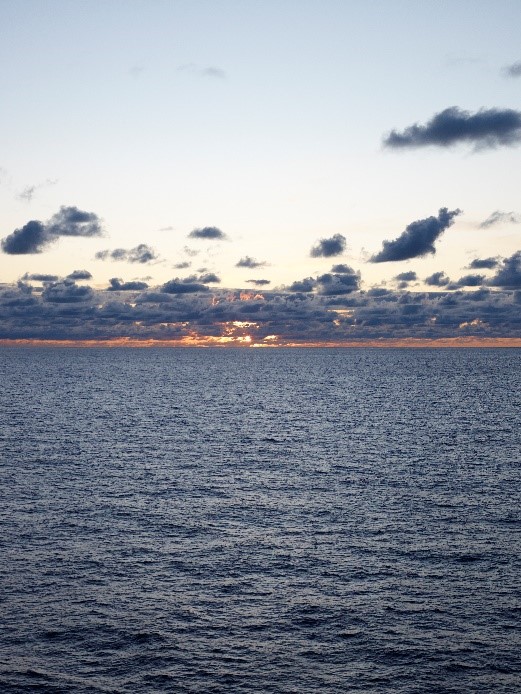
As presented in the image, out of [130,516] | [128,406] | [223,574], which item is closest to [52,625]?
[223,574]

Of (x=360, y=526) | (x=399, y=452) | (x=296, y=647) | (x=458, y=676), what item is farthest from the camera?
(x=399, y=452)

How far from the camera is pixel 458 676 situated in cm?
3272

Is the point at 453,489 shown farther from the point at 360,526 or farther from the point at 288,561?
the point at 288,561

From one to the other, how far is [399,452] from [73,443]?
4446 cm

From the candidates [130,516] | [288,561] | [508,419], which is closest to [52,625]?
[288,561]

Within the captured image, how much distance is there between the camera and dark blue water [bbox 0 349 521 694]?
3356cm

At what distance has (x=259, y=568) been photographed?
45.9 m

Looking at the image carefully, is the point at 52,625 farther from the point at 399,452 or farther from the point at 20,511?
the point at 399,452

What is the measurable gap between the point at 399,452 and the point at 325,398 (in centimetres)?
8789

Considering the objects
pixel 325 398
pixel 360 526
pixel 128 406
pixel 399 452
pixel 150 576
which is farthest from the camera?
pixel 325 398

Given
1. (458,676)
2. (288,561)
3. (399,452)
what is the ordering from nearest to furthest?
(458,676)
(288,561)
(399,452)

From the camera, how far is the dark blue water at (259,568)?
110 ft

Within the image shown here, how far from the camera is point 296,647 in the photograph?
35438 mm

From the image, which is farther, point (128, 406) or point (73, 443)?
point (128, 406)
